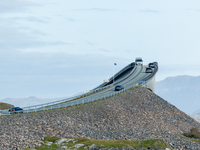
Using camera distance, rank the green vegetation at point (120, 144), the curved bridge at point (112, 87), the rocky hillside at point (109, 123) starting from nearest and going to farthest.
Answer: the green vegetation at point (120, 144) < the rocky hillside at point (109, 123) < the curved bridge at point (112, 87)

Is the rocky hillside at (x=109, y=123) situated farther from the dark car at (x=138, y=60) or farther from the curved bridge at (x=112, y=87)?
Result: the dark car at (x=138, y=60)

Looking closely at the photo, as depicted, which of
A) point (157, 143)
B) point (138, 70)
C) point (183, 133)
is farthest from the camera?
point (138, 70)

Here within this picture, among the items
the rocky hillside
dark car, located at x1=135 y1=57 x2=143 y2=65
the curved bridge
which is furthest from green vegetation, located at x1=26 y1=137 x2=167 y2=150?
dark car, located at x1=135 y1=57 x2=143 y2=65

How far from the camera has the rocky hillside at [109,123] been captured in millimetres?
45469

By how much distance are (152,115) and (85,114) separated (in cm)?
A: 2174

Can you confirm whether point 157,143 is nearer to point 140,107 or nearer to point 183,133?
point 183,133

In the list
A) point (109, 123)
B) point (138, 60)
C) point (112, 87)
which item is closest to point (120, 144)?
point (109, 123)

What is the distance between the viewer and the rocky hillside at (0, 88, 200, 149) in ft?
149

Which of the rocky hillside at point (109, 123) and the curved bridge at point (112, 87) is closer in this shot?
the rocky hillside at point (109, 123)

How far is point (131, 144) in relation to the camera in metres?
40.6

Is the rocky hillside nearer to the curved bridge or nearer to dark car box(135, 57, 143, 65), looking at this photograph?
the curved bridge

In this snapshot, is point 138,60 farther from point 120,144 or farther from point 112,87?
point 120,144

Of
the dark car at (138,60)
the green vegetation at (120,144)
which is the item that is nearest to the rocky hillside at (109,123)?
the green vegetation at (120,144)

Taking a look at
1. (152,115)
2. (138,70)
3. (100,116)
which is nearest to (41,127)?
(100,116)
